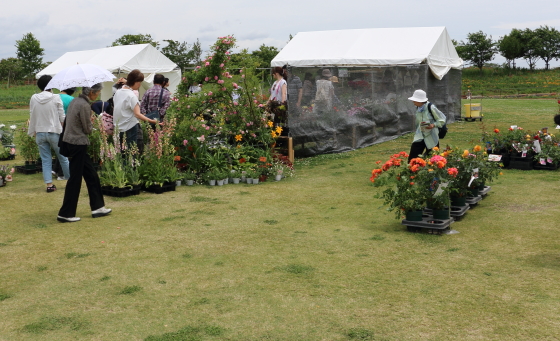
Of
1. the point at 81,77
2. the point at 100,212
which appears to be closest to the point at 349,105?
the point at 81,77

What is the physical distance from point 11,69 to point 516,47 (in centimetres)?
4845

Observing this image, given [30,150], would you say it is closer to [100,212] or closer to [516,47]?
[100,212]

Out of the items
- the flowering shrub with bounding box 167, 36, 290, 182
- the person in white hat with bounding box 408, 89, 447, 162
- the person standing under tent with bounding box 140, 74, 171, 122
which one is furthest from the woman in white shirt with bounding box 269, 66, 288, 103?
the person in white hat with bounding box 408, 89, 447, 162

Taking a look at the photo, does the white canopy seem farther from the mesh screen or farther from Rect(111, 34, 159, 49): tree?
Rect(111, 34, 159, 49): tree

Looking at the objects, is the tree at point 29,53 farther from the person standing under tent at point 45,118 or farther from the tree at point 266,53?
the person standing under tent at point 45,118

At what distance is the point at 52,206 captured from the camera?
8180 mm

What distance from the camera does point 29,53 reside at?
52250 mm

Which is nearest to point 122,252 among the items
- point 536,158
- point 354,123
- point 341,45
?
point 536,158

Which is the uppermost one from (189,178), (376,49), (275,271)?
(376,49)

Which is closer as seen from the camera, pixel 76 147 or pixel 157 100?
pixel 76 147

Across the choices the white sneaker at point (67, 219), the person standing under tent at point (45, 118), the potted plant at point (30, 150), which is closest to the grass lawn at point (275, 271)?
the white sneaker at point (67, 219)

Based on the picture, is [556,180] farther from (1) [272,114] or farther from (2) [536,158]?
(1) [272,114]

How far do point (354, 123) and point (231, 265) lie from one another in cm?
954

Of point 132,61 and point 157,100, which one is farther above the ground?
point 132,61
